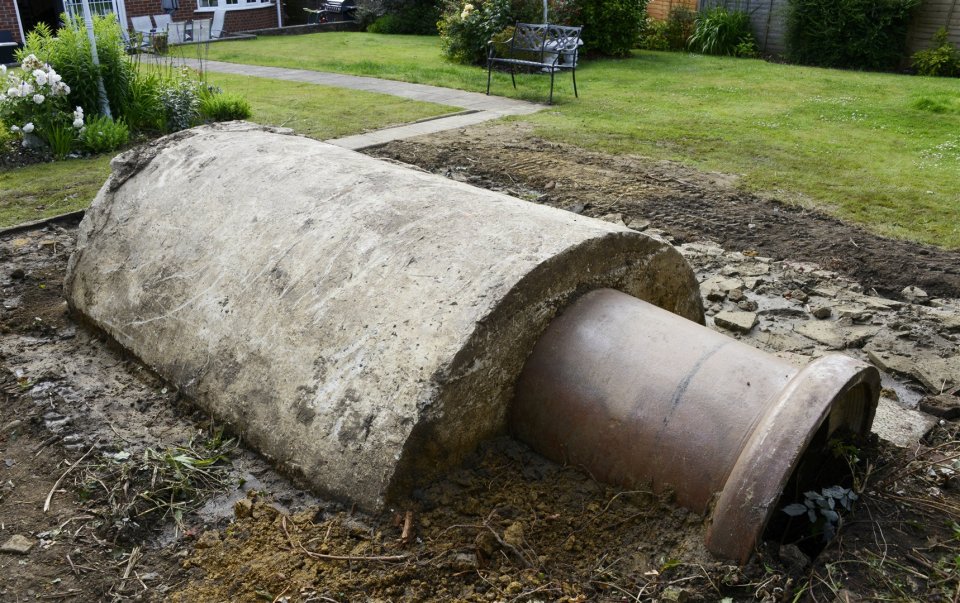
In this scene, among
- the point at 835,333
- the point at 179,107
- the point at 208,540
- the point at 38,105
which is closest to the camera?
the point at 208,540

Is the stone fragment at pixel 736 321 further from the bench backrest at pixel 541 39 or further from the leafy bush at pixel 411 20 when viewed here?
the leafy bush at pixel 411 20

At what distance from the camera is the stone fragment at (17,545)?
8.64 ft

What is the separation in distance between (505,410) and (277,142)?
208 cm

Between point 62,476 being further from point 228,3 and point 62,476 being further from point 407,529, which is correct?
point 228,3

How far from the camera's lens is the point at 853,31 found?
15.0m

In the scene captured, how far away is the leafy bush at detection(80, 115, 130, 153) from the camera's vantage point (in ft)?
27.8

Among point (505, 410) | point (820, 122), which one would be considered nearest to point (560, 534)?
point (505, 410)

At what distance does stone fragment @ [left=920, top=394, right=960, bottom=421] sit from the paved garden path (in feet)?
19.8

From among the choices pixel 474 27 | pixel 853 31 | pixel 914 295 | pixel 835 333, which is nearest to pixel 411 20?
pixel 474 27

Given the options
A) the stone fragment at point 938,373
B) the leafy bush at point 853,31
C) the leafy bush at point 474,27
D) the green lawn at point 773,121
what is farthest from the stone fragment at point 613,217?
the leafy bush at point 853,31

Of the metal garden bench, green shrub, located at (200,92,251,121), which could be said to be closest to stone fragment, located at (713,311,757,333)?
green shrub, located at (200,92,251,121)

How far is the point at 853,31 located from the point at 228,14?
51.0 feet

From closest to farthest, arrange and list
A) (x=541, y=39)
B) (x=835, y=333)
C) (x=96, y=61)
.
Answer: (x=835, y=333) < (x=96, y=61) < (x=541, y=39)

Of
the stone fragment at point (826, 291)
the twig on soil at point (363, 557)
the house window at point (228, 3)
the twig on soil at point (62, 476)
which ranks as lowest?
the stone fragment at point (826, 291)
